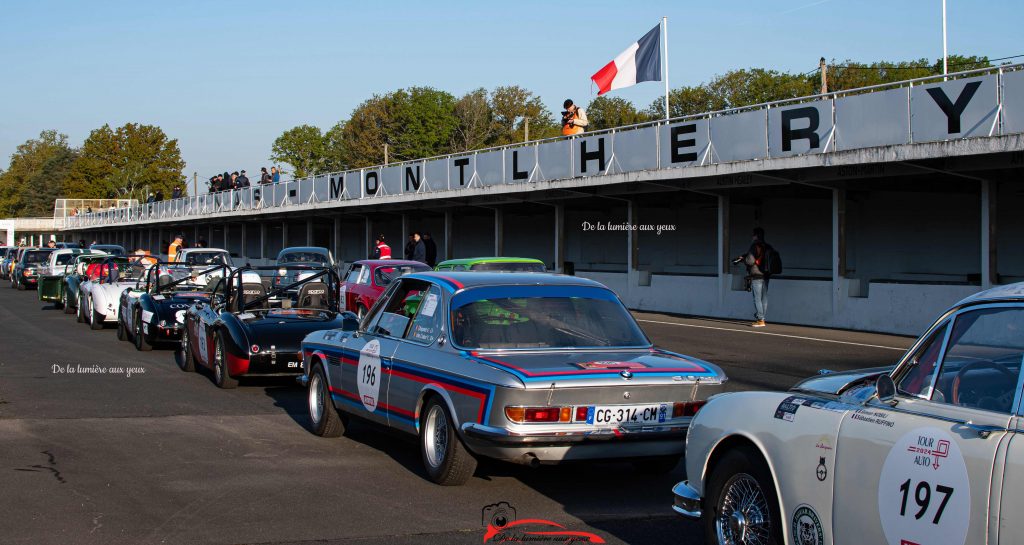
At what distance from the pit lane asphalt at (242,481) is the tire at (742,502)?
715mm

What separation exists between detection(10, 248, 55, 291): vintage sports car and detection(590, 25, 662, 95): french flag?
23212 mm

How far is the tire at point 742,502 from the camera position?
4.91m

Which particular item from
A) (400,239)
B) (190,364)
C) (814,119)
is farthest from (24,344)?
(400,239)

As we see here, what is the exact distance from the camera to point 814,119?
20.8 m

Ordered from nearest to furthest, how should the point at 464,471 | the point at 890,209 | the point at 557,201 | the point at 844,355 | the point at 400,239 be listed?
the point at 464,471, the point at 844,355, the point at 890,209, the point at 557,201, the point at 400,239

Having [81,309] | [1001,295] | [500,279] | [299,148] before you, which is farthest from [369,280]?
[299,148]

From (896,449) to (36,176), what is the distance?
17886cm

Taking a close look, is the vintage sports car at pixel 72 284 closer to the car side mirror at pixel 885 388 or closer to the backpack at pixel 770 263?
the backpack at pixel 770 263

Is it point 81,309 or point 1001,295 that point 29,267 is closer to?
point 81,309

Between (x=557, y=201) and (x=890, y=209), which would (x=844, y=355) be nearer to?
(x=890, y=209)

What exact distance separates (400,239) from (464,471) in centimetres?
4444

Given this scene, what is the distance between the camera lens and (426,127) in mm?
94562

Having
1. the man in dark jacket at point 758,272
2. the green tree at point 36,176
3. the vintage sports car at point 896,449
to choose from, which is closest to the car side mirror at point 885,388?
the vintage sports car at point 896,449

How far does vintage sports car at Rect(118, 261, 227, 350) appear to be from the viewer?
54.0ft
